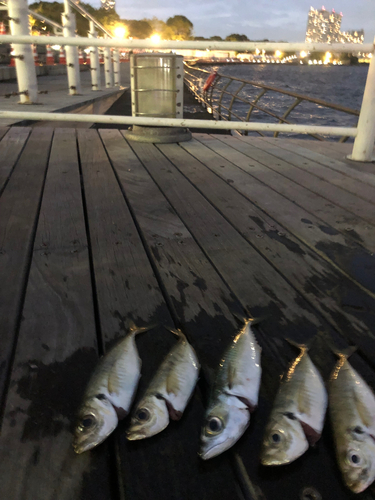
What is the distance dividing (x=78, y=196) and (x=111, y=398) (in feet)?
4.74

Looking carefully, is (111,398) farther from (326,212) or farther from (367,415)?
(326,212)

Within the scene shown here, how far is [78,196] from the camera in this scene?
2.00 metres

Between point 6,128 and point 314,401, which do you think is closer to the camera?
point 314,401

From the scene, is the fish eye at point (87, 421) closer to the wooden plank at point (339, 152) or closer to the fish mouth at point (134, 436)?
the fish mouth at point (134, 436)

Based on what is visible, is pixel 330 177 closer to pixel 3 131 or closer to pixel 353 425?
pixel 353 425

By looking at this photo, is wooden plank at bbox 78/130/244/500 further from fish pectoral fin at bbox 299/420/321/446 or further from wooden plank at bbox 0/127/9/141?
wooden plank at bbox 0/127/9/141

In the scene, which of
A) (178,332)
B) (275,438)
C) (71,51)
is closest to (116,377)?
(178,332)

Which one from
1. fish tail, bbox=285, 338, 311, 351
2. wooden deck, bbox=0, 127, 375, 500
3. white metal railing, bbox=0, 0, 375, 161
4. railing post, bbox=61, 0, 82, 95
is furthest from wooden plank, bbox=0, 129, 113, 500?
railing post, bbox=61, 0, 82, 95

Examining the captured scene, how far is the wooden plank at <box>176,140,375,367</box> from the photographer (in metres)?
1.10

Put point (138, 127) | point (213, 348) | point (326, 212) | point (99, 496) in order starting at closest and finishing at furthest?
point (99, 496) → point (213, 348) → point (326, 212) → point (138, 127)

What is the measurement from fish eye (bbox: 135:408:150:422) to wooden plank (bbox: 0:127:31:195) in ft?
5.59

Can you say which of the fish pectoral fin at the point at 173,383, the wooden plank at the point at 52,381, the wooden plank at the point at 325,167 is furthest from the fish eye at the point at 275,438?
the wooden plank at the point at 325,167

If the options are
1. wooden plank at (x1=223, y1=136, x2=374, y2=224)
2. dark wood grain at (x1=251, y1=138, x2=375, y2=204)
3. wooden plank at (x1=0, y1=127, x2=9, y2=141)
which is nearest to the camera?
wooden plank at (x1=223, y1=136, x2=374, y2=224)

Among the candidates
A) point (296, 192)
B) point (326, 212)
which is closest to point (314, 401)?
point (326, 212)
